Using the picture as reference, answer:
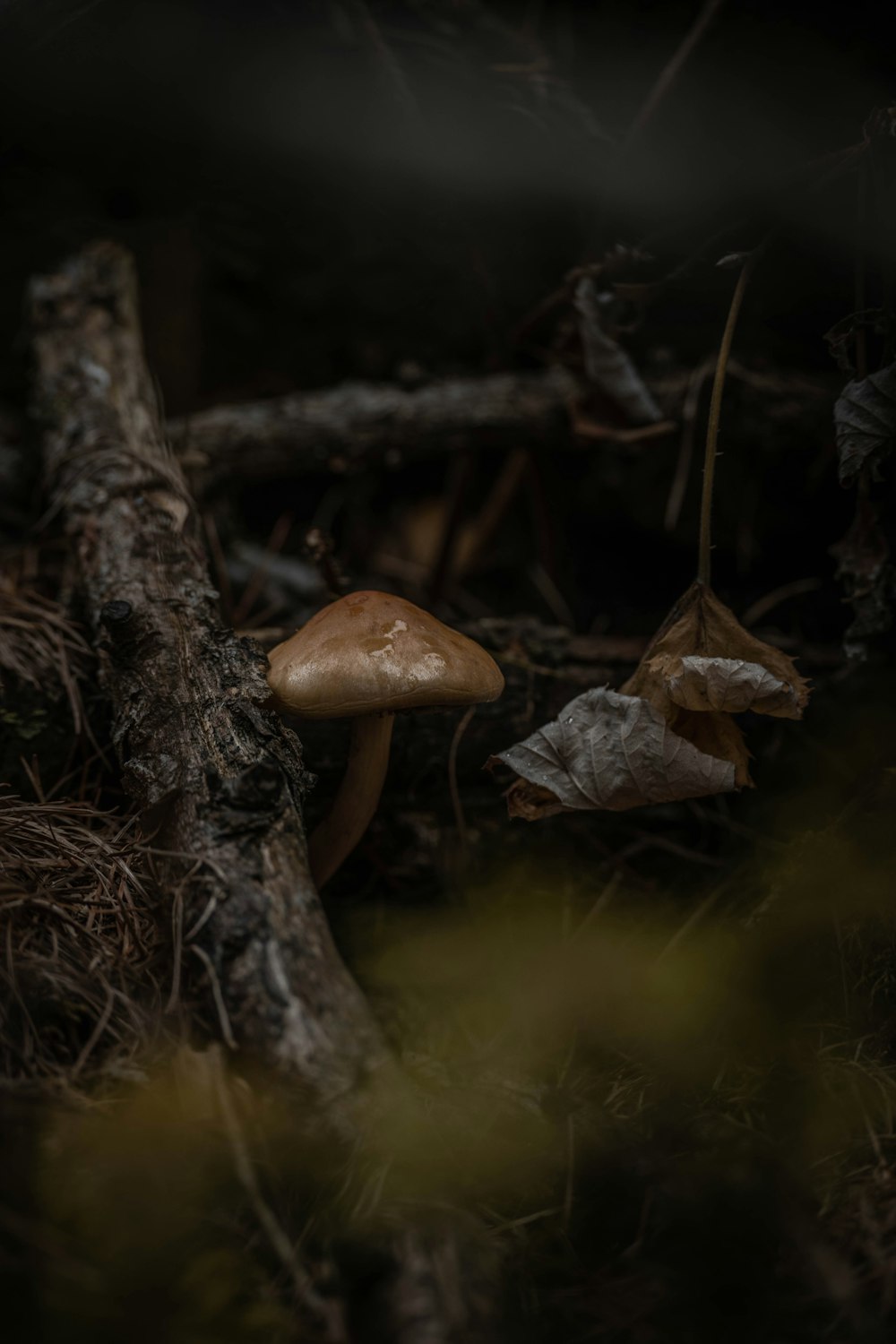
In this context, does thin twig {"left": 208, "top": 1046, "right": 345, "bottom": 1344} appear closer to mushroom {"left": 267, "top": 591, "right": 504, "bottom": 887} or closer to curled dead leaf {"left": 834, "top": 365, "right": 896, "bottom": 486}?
mushroom {"left": 267, "top": 591, "right": 504, "bottom": 887}

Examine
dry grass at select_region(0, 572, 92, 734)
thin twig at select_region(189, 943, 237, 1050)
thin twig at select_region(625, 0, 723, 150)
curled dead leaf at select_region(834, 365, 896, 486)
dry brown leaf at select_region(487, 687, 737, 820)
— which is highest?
thin twig at select_region(625, 0, 723, 150)

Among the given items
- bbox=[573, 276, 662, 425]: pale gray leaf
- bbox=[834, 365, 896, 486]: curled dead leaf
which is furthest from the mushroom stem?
bbox=[573, 276, 662, 425]: pale gray leaf

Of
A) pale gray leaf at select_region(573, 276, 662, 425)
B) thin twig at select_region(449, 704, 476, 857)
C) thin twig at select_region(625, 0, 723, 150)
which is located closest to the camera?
thin twig at select_region(449, 704, 476, 857)

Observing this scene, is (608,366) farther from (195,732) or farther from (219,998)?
(219,998)

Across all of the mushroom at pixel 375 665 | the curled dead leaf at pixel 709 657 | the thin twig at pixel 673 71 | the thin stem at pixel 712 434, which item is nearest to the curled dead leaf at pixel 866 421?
the thin stem at pixel 712 434

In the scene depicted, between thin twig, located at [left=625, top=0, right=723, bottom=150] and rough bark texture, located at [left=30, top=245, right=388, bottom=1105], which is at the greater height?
thin twig, located at [left=625, top=0, right=723, bottom=150]

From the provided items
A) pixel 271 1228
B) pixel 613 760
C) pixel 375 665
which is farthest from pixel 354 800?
pixel 271 1228

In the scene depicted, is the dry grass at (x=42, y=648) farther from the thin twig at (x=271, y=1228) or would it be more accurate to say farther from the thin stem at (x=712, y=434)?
the thin stem at (x=712, y=434)
